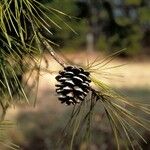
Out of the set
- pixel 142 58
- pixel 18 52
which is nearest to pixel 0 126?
pixel 18 52

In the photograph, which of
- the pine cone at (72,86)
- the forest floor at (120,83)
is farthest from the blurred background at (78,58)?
the pine cone at (72,86)

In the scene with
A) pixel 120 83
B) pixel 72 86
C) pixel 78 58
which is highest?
pixel 120 83

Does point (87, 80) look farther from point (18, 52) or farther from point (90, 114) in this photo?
point (18, 52)

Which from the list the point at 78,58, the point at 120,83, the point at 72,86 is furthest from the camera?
the point at 120,83

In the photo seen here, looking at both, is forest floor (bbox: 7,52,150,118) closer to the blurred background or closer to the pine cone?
the blurred background

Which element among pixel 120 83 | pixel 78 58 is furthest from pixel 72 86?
pixel 120 83

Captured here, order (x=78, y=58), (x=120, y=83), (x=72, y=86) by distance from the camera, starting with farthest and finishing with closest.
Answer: (x=120, y=83)
(x=78, y=58)
(x=72, y=86)

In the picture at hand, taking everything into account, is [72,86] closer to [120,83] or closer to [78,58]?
[78,58]

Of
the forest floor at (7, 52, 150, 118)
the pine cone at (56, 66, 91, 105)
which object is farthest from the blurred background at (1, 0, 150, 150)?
the pine cone at (56, 66, 91, 105)
